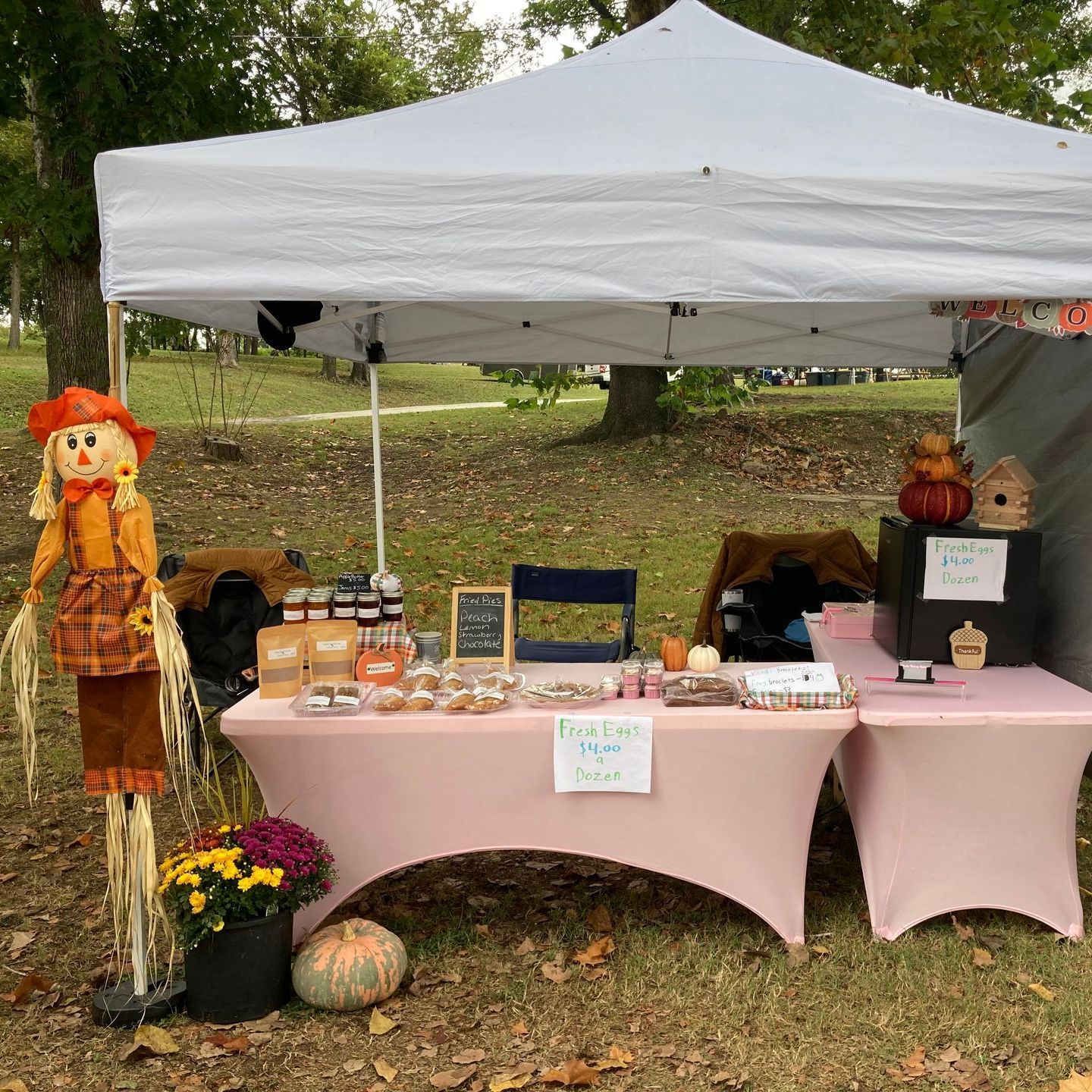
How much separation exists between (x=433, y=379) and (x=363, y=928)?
1011 inches

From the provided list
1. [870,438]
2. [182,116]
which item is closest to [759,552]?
[182,116]

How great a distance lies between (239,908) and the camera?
2.71 meters

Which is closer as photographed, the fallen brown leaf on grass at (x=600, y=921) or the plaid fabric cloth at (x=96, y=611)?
the plaid fabric cloth at (x=96, y=611)

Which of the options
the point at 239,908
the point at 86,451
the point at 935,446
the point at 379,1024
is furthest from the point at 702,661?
the point at 86,451

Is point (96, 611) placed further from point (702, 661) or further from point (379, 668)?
point (702, 661)

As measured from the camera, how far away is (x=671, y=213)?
2.80m

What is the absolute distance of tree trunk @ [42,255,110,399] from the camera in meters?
7.75

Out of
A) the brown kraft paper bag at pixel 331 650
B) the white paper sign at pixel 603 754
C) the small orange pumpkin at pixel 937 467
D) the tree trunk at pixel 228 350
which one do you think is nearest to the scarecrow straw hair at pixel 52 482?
the brown kraft paper bag at pixel 331 650

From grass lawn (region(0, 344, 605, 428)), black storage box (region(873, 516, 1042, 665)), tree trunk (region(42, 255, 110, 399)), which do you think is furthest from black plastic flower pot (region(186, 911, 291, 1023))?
grass lawn (region(0, 344, 605, 428))

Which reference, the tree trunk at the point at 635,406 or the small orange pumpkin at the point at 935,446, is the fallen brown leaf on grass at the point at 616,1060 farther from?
the tree trunk at the point at 635,406

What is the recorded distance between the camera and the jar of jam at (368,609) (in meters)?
3.34

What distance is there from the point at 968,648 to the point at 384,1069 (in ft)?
6.97

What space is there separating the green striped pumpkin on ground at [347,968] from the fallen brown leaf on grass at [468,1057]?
1.00ft

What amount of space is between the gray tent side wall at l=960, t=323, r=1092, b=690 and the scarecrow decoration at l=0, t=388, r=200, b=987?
283cm
